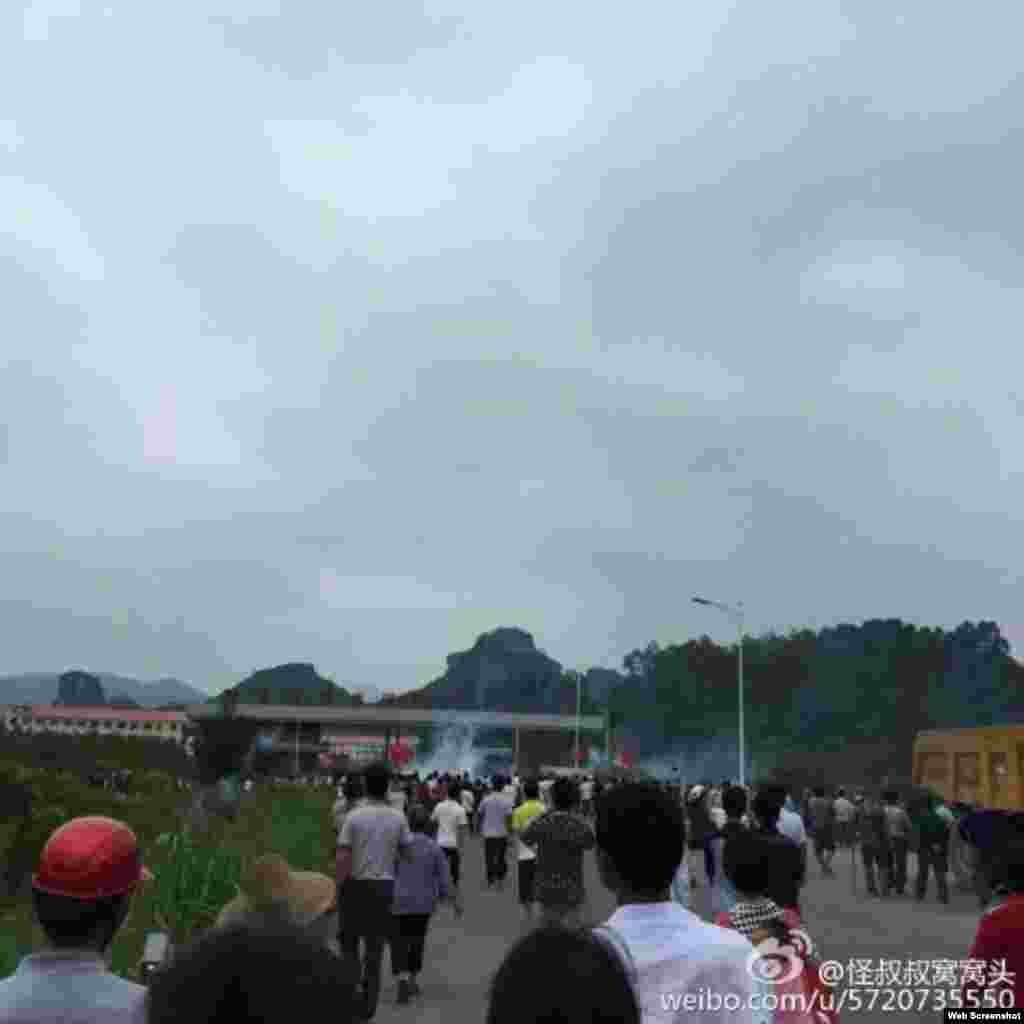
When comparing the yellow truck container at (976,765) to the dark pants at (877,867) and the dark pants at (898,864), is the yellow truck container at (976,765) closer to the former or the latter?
the dark pants at (898,864)

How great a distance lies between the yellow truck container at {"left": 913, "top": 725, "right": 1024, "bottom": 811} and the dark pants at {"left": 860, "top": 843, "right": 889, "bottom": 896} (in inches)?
75.9

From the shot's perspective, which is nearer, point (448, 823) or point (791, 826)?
point (791, 826)

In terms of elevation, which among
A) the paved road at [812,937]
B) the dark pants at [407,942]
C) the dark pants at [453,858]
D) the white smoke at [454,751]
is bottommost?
the paved road at [812,937]

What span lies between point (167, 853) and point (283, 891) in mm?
6746

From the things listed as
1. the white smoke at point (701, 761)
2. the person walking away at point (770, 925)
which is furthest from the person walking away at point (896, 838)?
the white smoke at point (701, 761)

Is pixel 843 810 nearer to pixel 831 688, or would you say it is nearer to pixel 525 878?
pixel 525 878

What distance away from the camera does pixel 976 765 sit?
77.7 feet

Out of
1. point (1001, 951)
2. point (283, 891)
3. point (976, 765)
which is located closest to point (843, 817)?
point (976, 765)

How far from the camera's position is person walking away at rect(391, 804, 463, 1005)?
454 inches

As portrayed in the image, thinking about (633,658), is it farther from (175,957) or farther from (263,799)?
(175,957)

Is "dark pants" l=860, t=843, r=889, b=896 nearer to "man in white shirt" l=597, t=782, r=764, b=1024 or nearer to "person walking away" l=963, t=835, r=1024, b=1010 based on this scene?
"person walking away" l=963, t=835, r=1024, b=1010

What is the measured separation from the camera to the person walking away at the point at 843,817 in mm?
26438

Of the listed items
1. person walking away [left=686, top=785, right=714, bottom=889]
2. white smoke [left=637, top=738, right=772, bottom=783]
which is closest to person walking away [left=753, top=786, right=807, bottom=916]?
person walking away [left=686, top=785, right=714, bottom=889]

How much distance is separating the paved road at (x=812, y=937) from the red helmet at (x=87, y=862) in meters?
6.17
